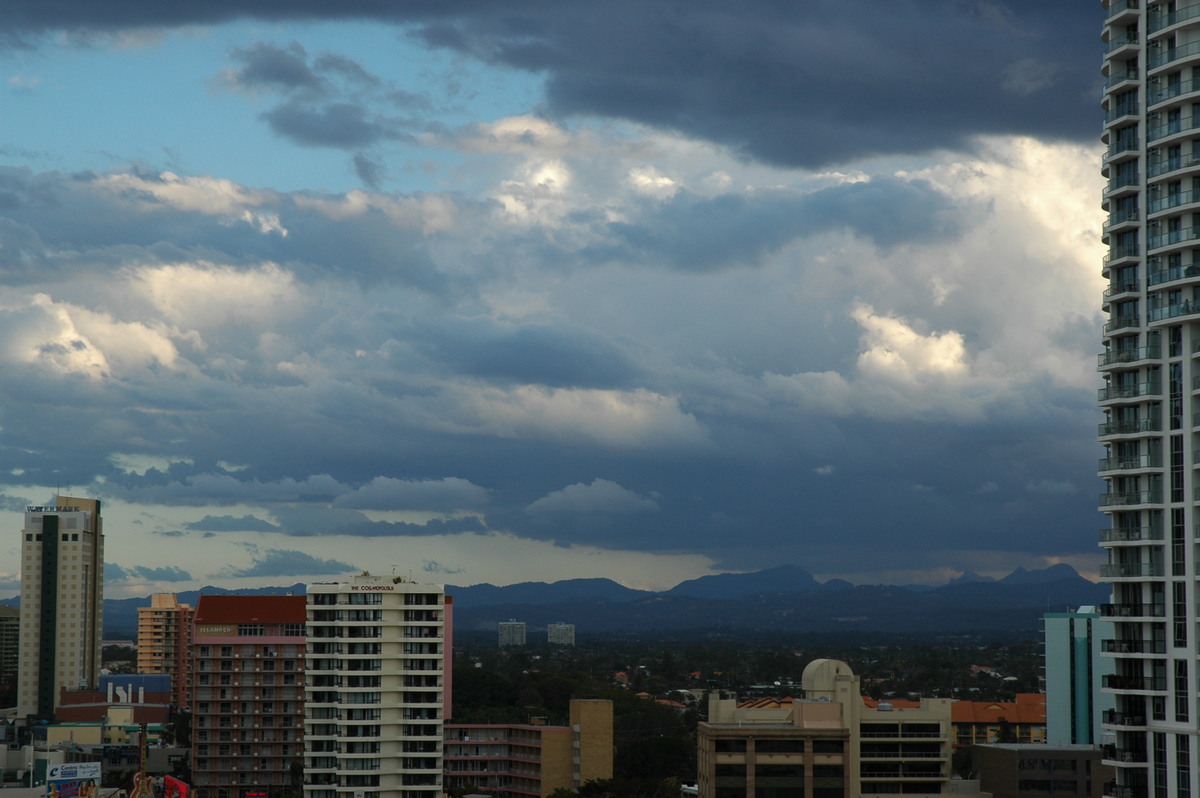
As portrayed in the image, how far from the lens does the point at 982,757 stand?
107 meters

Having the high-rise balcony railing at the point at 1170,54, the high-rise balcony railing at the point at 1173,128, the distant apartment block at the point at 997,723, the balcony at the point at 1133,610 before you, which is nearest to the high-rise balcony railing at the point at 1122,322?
the high-rise balcony railing at the point at 1173,128

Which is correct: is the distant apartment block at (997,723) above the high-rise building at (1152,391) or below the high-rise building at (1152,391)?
below

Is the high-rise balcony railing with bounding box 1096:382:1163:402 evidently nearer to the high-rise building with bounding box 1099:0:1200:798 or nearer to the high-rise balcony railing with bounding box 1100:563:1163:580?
the high-rise building with bounding box 1099:0:1200:798

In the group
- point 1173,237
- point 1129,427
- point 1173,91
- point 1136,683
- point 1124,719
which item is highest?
point 1173,91

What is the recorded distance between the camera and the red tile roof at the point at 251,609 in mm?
144750

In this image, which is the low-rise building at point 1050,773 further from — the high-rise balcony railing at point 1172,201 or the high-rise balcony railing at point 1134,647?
the high-rise balcony railing at point 1172,201

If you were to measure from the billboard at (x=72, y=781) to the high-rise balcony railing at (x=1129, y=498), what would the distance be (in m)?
94.9

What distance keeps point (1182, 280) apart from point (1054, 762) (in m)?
48.9

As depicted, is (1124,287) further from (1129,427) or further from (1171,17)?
(1171,17)

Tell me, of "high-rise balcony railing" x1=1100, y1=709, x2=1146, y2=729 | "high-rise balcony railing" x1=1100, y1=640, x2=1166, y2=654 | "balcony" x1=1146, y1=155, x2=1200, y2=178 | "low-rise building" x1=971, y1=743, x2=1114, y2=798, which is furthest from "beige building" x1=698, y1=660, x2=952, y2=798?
"balcony" x1=1146, y1=155, x2=1200, y2=178

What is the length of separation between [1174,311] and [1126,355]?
3.15 metres

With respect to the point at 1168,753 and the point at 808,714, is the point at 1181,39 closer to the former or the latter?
the point at 1168,753

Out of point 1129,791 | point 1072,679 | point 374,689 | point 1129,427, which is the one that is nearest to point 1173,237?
point 1129,427

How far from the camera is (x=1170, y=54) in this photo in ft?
220
